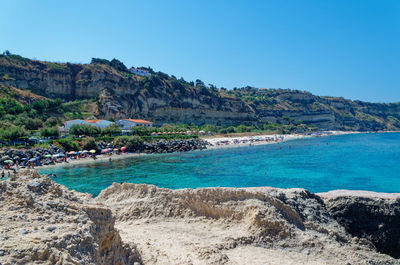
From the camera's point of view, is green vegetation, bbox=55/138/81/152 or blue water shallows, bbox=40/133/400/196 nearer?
blue water shallows, bbox=40/133/400/196

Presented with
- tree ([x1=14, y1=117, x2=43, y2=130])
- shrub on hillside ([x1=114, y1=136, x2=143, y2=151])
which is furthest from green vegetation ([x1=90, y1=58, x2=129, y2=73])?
shrub on hillside ([x1=114, y1=136, x2=143, y2=151])

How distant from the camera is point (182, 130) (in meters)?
71.0

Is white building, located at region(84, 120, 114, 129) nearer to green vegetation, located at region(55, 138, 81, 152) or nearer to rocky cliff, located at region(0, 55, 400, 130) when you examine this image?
A: rocky cliff, located at region(0, 55, 400, 130)

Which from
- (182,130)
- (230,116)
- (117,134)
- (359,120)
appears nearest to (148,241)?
(117,134)

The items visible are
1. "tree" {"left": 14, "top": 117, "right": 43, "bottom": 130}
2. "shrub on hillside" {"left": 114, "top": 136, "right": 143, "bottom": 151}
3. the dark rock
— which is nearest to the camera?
the dark rock

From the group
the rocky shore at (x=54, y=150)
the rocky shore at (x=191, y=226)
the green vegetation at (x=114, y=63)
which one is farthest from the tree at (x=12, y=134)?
the green vegetation at (x=114, y=63)

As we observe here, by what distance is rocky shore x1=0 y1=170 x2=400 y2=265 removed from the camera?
442cm

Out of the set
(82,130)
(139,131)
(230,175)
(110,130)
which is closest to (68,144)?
(82,130)

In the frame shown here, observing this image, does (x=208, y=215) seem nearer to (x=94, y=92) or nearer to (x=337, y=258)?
(x=337, y=258)

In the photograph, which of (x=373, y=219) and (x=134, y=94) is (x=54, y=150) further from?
(x=134, y=94)

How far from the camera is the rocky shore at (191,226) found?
14.5ft

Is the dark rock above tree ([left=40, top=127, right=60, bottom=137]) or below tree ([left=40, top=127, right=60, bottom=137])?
below

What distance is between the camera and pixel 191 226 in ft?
30.6

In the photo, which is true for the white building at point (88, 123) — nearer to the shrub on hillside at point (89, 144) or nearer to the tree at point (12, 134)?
the shrub on hillside at point (89, 144)
